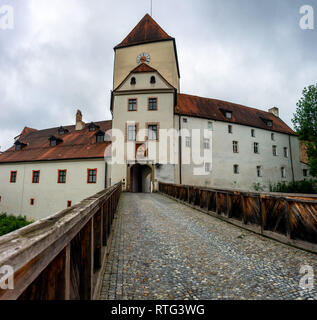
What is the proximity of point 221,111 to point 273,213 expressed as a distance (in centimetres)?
2401

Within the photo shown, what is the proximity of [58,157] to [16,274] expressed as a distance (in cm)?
2343

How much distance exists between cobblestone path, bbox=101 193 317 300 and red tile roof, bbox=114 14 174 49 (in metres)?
26.1

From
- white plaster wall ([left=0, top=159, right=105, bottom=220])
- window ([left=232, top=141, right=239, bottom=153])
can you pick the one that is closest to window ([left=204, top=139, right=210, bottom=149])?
window ([left=232, top=141, right=239, bottom=153])

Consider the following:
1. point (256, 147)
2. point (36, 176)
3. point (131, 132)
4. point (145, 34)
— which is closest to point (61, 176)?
point (36, 176)

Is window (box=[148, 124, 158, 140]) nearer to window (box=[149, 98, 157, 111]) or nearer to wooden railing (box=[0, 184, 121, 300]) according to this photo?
window (box=[149, 98, 157, 111])

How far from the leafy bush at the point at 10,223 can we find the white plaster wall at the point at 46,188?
1.89 ft

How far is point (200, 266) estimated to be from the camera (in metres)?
3.28

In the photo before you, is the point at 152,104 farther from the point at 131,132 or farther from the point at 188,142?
the point at 188,142

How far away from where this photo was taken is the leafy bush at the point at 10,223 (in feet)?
60.7

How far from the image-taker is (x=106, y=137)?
2281 cm

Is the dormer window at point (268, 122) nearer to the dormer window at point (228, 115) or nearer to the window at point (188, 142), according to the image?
the dormer window at point (228, 115)

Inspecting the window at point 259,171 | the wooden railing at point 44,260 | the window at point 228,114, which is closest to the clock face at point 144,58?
the window at point 228,114
